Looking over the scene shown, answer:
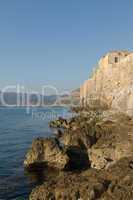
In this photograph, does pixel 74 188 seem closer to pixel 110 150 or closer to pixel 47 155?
pixel 110 150

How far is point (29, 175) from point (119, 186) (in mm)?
17673

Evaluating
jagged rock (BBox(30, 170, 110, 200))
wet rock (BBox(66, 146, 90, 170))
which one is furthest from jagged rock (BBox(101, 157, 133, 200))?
wet rock (BBox(66, 146, 90, 170))

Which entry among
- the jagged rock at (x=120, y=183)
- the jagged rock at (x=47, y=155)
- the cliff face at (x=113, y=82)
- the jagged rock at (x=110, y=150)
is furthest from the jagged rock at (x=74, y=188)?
the cliff face at (x=113, y=82)

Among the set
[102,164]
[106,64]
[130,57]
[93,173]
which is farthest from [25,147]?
[106,64]

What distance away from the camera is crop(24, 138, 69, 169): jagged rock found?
124ft

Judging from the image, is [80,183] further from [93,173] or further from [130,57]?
[130,57]

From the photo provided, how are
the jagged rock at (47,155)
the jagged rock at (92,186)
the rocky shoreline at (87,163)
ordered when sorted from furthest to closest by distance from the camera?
1. the jagged rock at (47,155)
2. the rocky shoreline at (87,163)
3. the jagged rock at (92,186)

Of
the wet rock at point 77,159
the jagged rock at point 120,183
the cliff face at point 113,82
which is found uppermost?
the cliff face at point 113,82

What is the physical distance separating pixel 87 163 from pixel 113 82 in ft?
271

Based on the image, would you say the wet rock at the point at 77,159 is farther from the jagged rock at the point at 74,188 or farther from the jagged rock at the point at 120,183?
the jagged rock at the point at 74,188

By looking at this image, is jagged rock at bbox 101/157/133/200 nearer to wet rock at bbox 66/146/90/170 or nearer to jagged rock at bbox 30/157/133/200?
jagged rock at bbox 30/157/133/200

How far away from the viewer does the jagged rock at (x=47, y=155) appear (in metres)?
37.9

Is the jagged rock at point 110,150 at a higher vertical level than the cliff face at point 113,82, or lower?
lower

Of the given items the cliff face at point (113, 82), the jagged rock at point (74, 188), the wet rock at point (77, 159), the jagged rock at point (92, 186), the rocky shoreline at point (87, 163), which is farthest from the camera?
the cliff face at point (113, 82)
